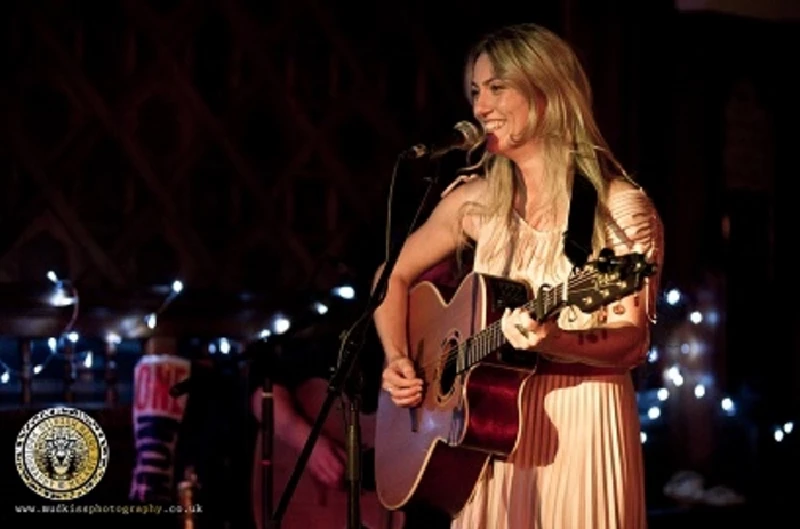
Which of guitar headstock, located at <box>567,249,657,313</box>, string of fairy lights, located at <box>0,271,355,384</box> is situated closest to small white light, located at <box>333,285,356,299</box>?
string of fairy lights, located at <box>0,271,355,384</box>

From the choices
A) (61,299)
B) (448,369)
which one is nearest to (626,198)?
(448,369)

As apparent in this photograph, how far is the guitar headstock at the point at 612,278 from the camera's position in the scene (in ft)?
6.21

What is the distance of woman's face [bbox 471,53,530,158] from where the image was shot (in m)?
2.33

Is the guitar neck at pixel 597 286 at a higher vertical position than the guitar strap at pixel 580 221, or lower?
lower

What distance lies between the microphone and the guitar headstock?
0.55m

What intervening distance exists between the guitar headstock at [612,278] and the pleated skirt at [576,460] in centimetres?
34

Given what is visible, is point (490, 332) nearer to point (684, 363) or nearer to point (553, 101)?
point (553, 101)

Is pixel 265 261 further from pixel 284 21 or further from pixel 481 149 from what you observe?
pixel 481 149

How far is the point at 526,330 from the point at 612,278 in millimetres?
197

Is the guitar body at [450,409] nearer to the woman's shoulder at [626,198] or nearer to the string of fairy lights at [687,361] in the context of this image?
the woman's shoulder at [626,198]

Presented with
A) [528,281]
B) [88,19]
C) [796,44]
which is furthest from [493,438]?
A: [796,44]

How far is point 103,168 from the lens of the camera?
173 inches

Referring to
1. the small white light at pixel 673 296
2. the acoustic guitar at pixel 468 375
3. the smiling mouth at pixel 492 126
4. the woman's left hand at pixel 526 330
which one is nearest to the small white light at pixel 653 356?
the small white light at pixel 673 296

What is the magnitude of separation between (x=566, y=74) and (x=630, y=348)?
1.81 feet
